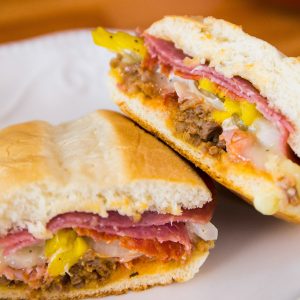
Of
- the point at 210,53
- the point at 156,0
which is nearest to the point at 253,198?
the point at 210,53

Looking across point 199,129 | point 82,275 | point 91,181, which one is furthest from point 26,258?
point 199,129

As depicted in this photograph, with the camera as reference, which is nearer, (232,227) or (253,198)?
(253,198)

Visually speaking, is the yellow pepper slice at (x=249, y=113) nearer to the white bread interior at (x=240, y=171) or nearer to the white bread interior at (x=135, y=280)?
the white bread interior at (x=240, y=171)

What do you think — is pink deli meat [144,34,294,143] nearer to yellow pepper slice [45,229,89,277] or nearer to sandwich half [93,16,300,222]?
sandwich half [93,16,300,222]

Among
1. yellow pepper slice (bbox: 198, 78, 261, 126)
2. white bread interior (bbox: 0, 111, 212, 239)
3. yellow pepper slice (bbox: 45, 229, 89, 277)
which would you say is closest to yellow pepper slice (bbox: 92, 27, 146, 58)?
yellow pepper slice (bbox: 198, 78, 261, 126)

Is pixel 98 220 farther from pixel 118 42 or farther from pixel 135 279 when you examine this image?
pixel 118 42

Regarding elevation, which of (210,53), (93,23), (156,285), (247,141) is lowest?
(93,23)

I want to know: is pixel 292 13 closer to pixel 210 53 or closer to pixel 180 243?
pixel 210 53
